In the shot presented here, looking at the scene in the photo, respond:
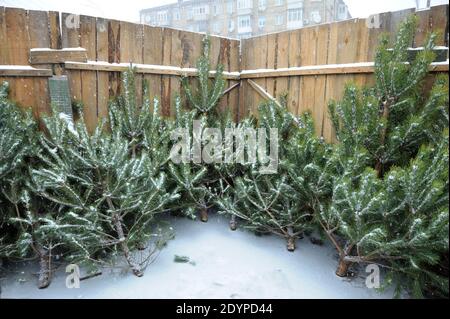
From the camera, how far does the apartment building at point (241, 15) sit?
23.2 metres

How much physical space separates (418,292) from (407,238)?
384 mm

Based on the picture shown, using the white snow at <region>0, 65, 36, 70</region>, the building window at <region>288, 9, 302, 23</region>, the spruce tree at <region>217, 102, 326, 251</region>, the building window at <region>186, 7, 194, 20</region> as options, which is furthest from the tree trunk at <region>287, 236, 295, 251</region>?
the building window at <region>186, 7, 194, 20</region>

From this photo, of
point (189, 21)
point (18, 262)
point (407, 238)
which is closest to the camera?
point (407, 238)

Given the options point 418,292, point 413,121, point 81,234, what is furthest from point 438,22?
point 81,234

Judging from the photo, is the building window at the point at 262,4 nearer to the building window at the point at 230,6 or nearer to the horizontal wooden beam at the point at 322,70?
the building window at the point at 230,6

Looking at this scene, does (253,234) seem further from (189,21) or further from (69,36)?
(189,21)

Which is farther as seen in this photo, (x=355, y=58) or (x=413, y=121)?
(x=355, y=58)

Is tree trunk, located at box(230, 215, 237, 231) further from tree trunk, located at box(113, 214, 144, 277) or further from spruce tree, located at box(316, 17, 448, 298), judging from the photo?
tree trunk, located at box(113, 214, 144, 277)

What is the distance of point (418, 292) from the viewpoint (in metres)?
2.11

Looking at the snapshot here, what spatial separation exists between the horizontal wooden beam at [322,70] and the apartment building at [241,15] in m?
20.5

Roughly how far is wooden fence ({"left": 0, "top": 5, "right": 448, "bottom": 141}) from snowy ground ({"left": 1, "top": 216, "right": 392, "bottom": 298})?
58.0 inches

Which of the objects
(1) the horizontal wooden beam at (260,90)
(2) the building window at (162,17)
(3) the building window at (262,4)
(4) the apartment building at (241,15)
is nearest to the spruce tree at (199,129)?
(1) the horizontal wooden beam at (260,90)

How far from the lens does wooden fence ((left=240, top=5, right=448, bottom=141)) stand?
2.91 meters

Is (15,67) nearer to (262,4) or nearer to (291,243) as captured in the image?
(291,243)
